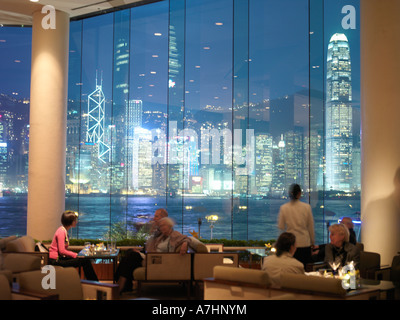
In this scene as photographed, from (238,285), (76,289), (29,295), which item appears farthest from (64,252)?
(238,285)

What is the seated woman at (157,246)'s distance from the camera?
22.8 feet

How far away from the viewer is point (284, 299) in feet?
12.5

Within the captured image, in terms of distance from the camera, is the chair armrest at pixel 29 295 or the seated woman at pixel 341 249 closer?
the chair armrest at pixel 29 295

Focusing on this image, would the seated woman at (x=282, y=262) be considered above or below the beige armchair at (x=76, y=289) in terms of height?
above

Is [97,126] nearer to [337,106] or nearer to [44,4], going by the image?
[44,4]

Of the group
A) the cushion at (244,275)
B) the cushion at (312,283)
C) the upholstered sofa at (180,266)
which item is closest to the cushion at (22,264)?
the upholstered sofa at (180,266)

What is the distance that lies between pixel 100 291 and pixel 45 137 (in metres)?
6.43

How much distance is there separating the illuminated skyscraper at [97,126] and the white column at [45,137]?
2.88 meters

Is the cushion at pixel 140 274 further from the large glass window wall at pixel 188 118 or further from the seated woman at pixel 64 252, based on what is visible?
the large glass window wall at pixel 188 118

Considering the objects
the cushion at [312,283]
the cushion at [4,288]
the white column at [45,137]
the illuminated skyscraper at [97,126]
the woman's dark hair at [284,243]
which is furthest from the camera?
the illuminated skyscraper at [97,126]

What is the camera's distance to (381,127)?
8219mm

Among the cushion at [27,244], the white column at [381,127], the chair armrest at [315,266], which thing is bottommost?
the chair armrest at [315,266]

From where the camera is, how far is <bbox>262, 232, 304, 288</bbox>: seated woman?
4758 millimetres

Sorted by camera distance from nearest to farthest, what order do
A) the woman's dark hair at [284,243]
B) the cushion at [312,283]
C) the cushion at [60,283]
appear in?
the cushion at [312,283], the cushion at [60,283], the woman's dark hair at [284,243]
